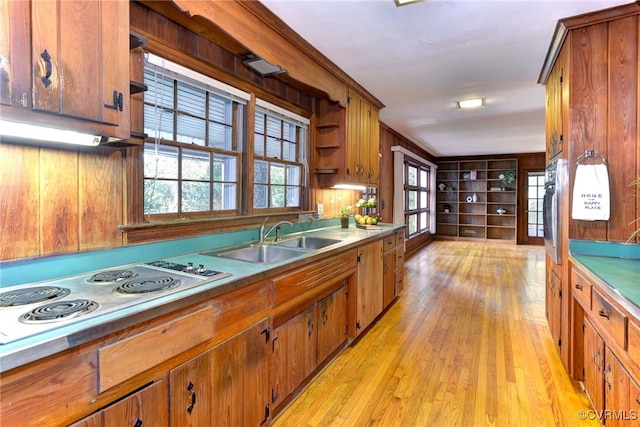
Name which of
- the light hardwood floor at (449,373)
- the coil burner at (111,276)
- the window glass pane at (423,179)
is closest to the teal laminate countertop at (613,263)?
the light hardwood floor at (449,373)

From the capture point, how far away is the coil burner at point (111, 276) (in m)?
1.36

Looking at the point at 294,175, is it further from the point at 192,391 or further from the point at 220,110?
the point at 192,391

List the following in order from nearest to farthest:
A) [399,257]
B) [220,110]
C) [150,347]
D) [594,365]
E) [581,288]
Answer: [150,347], [594,365], [581,288], [220,110], [399,257]

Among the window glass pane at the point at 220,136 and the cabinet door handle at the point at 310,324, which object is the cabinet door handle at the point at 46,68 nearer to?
the window glass pane at the point at 220,136

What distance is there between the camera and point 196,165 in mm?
2164

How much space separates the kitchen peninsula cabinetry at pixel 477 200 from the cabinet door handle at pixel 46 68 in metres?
9.88

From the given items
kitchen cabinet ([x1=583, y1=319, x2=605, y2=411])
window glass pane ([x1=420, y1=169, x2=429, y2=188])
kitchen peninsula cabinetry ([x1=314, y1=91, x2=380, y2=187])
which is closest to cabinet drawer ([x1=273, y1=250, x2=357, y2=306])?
kitchen peninsula cabinetry ([x1=314, y1=91, x2=380, y2=187])

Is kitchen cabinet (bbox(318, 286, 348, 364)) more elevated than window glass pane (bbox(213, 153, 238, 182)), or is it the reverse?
window glass pane (bbox(213, 153, 238, 182))

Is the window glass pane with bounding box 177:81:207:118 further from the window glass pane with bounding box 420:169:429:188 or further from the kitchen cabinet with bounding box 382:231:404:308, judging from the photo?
the window glass pane with bounding box 420:169:429:188

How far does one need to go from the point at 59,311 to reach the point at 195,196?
122 centimetres

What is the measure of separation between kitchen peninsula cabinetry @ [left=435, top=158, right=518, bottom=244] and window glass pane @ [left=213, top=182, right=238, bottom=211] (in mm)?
8587

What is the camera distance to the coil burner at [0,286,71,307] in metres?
1.08

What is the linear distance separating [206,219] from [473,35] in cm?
234

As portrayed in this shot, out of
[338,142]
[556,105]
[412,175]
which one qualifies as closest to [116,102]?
[338,142]
